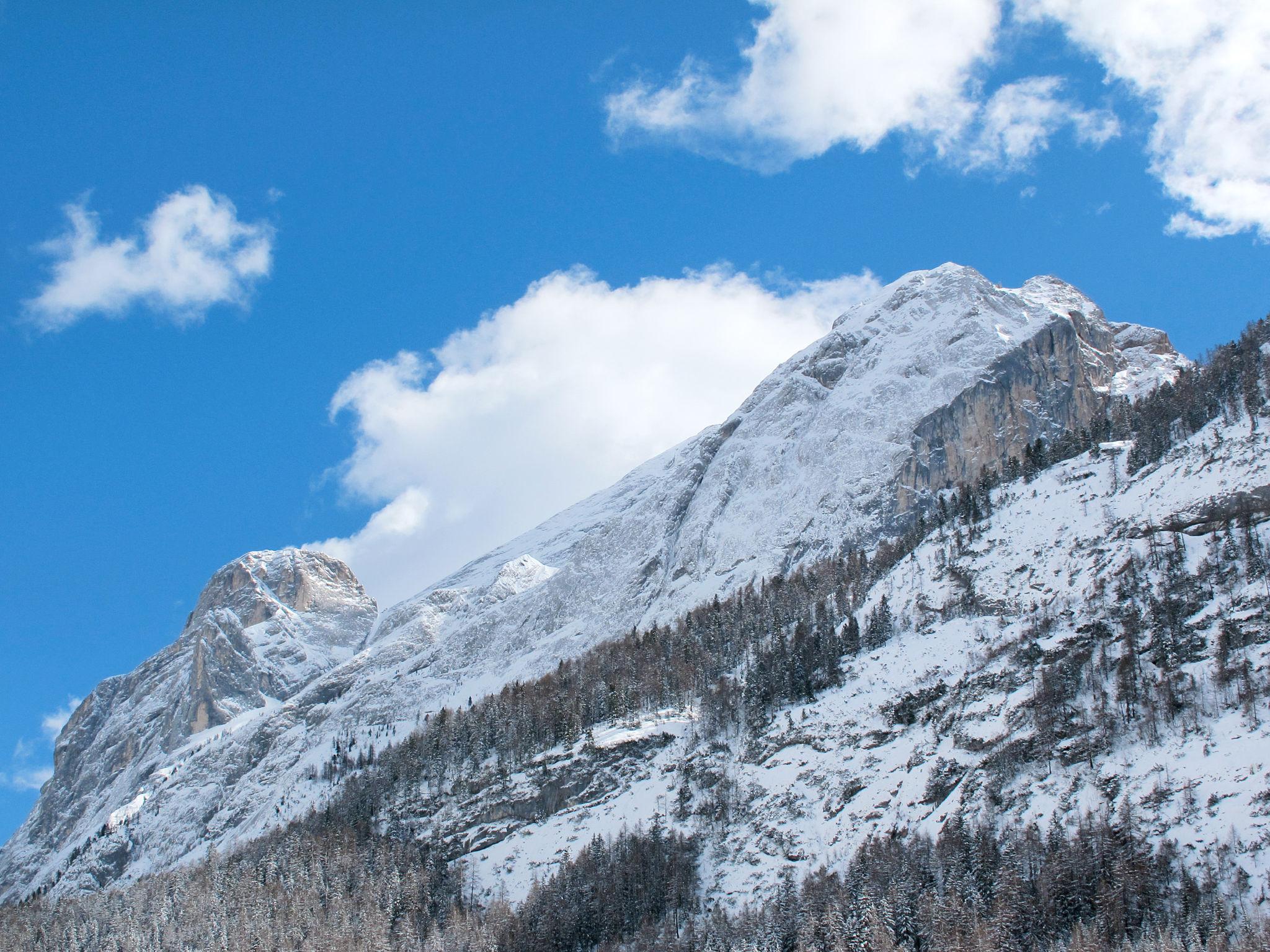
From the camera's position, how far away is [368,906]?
463ft

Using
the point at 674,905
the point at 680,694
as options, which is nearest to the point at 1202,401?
the point at 680,694

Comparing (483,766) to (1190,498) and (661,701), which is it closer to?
(661,701)

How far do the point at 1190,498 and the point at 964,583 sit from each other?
30714 millimetres

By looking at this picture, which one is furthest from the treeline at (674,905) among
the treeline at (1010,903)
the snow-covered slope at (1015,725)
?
the snow-covered slope at (1015,725)

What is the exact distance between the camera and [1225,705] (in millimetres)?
108688

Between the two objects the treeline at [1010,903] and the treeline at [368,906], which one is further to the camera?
the treeline at [368,906]

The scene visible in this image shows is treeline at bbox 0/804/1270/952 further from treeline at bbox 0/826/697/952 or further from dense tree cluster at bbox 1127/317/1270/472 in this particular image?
dense tree cluster at bbox 1127/317/1270/472

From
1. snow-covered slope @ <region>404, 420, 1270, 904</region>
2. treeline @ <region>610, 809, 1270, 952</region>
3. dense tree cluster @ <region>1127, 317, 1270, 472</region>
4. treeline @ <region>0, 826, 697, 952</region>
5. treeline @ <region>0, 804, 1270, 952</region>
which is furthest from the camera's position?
dense tree cluster @ <region>1127, 317, 1270, 472</region>

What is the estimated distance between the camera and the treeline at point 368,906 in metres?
127

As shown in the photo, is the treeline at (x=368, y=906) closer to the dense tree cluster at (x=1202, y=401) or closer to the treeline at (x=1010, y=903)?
the treeline at (x=1010, y=903)

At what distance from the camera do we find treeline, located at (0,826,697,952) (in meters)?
127

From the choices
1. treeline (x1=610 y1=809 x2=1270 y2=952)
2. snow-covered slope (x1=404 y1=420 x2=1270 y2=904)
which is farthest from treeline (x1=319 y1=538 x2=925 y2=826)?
treeline (x1=610 y1=809 x2=1270 y2=952)

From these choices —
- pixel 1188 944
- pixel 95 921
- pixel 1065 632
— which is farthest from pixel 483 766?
pixel 1188 944

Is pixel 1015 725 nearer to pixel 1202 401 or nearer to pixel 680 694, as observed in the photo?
pixel 680 694
